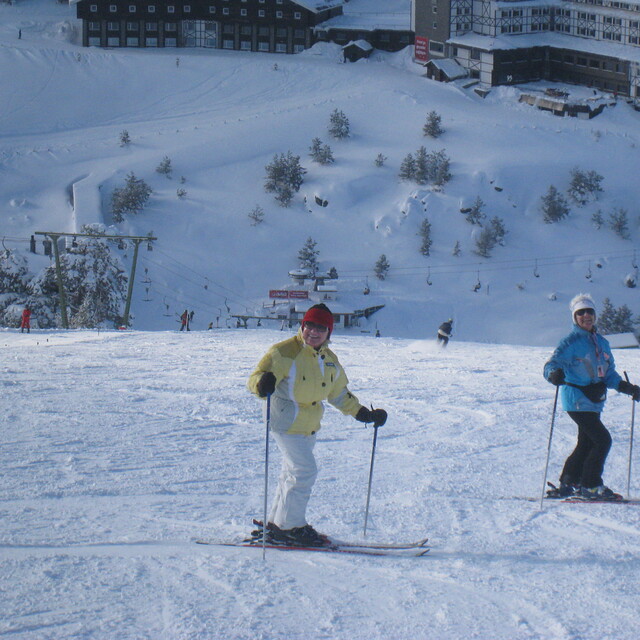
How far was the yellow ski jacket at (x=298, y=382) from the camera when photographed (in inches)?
228

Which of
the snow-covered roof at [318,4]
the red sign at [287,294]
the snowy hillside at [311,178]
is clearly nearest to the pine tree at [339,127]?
the snowy hillside at [311,178]

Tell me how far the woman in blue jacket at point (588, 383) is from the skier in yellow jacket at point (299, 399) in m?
1.45

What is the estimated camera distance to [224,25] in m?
46.7

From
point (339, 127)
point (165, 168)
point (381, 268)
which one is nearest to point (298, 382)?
point (381, 268)

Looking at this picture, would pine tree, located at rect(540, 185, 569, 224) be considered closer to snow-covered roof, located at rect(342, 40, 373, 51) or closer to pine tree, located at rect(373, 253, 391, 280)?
pine tree, located at rect(373, 253, 391, 280)

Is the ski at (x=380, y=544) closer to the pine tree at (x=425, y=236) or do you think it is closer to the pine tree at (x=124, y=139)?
the pine tree at (x=425, y=236)

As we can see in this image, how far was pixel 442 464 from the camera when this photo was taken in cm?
793

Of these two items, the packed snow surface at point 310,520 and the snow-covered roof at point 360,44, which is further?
the snow-covered roof at point 360,44

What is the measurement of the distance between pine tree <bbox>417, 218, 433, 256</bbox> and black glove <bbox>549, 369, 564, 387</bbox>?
87.4ft

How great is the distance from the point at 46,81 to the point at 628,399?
35.8 meters

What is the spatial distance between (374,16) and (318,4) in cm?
235

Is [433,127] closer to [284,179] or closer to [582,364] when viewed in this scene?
[284,179]

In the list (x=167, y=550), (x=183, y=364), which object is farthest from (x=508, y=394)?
(x=167, y=550)

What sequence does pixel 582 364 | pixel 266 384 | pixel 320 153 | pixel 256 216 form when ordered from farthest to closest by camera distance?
pixel 320 153, pixel 256 216, pixel 582 364, pixel 266 384
